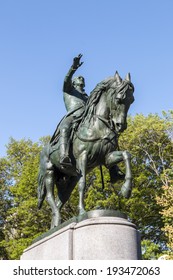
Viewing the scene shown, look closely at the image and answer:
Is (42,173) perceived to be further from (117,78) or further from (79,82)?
(117,78)

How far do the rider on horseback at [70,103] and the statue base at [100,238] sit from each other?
5.89ft

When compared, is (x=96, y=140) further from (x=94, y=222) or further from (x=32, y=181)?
(x=32, y=181)

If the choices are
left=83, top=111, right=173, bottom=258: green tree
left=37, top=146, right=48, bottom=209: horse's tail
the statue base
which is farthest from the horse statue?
left=83, top=111, right=173, bottom=258: green tree

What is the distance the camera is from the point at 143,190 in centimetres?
2702

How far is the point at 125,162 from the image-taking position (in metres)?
9.35

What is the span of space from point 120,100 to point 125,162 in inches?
51.0

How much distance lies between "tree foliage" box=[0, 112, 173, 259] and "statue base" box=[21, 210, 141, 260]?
16.5 metres

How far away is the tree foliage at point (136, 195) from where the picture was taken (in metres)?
26.1

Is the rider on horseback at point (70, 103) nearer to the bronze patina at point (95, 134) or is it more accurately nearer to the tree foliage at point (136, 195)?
the bronze patina at point (95, 134)

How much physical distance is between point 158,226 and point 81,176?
64.6 feet

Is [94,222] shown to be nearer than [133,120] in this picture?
Yes

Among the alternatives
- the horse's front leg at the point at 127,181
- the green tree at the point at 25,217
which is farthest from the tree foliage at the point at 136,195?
the horse's front leg at the point at 127,181
